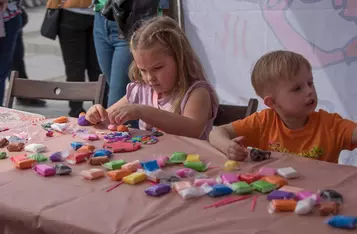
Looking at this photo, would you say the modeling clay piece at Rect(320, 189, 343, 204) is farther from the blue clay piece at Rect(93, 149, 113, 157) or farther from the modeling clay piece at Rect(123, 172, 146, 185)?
the blue clay piece at Rect(93, 149, 113, 157)

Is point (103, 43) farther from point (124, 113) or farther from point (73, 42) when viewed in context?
point (124, 113)

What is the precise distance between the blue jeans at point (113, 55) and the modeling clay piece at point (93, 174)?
145cm

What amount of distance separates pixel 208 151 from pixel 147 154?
18 centimetres

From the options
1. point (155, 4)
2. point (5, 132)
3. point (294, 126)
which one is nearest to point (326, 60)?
point (155, 4)

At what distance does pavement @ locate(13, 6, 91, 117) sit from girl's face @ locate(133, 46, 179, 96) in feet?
9.05

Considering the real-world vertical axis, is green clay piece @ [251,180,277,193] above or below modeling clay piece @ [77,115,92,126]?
above

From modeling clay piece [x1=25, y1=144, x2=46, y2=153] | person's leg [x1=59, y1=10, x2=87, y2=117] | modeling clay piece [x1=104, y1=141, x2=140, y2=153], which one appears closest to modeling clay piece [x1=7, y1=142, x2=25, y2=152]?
modeling clay piece [x1=25, y1=144, x2=46, y2=153]

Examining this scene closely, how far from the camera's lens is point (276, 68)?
1.82 m

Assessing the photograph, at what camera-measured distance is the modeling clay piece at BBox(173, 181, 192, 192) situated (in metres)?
1.34

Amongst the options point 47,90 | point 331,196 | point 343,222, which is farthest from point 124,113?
point 343,222

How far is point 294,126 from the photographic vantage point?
187 cm

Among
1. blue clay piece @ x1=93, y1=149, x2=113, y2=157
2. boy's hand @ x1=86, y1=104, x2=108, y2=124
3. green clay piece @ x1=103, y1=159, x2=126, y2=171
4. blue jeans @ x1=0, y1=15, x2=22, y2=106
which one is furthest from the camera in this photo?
blue jeans @ x1=0, y1=15, x2=22, y2=106

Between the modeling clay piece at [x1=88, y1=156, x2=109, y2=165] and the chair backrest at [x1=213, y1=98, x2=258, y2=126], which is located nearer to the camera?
the modeling clay piece at [x1=88, y1=156, x2=109, y2=165]

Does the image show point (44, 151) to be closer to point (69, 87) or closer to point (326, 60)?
point (69, 87)
